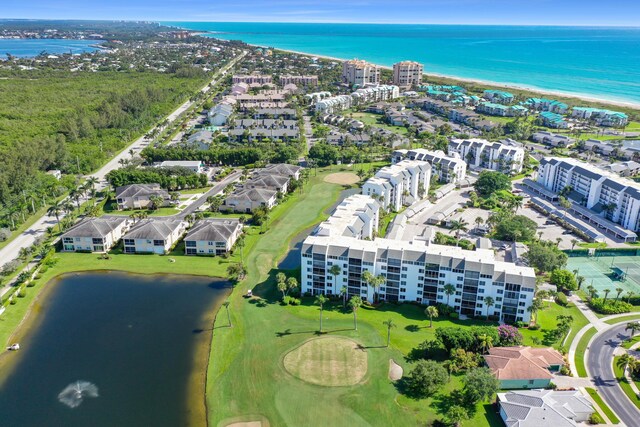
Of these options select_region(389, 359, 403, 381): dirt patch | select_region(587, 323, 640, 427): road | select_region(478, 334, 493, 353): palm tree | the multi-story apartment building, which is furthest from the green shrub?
select_region(389, 359, 403, 381): dirt patch

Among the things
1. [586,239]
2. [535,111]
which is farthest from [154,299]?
[535,111]

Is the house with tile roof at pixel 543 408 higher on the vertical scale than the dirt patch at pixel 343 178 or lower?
lower

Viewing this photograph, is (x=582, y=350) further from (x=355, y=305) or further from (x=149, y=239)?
(x=149, y=239)

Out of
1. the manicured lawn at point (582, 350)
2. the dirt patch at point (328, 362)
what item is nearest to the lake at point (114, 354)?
the dirt patch at point (328, 362)

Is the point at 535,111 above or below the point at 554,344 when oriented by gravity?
above

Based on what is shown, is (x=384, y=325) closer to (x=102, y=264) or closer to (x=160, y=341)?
(x=160, y=341)

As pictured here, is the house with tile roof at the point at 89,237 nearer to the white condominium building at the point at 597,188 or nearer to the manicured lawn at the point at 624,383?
the manicured lawn at the point at 624,383
